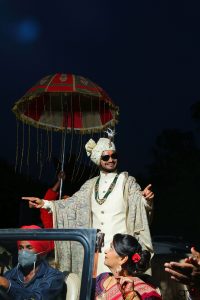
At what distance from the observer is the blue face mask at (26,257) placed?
2.65 metres

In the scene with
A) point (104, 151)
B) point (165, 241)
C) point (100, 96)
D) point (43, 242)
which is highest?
point (100, 96)

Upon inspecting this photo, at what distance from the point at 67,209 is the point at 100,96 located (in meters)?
1.35

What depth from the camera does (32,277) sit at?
2.76m

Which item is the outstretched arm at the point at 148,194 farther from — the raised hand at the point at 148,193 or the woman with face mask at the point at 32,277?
the woman with face mask at the point at 32,277

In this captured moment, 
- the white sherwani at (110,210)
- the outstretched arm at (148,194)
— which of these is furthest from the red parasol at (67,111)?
the outstretched arm at (148,194)

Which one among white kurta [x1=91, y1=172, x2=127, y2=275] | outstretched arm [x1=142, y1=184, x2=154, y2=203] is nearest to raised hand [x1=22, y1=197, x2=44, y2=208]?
white kurta [x1=91, y1=172, x2=127, y2=275]

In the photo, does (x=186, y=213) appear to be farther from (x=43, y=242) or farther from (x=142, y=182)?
(x=43, y=242)

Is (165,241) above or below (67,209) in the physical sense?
below

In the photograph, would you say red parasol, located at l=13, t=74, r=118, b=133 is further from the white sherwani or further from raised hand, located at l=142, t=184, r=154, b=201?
raised hand, located at l=142, t=184, r=154, b=201

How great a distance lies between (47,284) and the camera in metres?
2.70

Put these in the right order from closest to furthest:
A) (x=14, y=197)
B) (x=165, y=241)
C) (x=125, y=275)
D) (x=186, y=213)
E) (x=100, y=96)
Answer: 1. (x=125, y=275)
2. (x=100, y=96)
3. (x=165, y=241)
4. (x=14, y=197)
5. (x=186, y=213)

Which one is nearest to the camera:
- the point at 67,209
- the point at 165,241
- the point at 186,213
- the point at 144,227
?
the point at 144,227

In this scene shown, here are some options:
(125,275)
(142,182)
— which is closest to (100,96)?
(125,275)

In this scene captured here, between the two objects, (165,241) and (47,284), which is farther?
(165,241)
